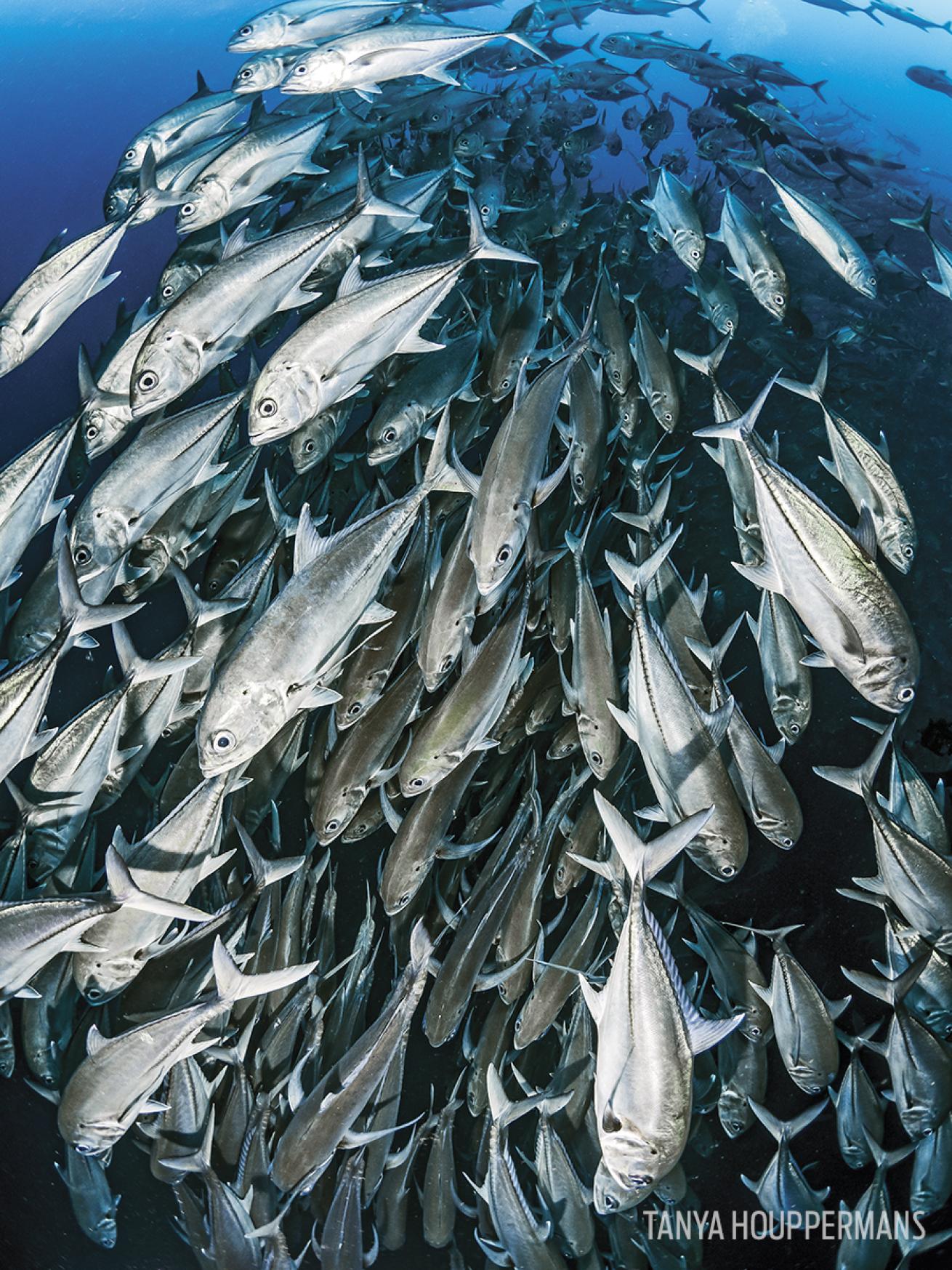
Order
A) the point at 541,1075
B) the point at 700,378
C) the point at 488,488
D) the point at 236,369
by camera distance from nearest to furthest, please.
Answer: the point at 488,488, the point at 541,1075, the point at 700,378, the point at 236,369

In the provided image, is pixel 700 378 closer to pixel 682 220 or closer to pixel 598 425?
pixel 682 220

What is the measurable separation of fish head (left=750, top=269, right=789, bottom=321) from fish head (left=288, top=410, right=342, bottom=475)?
5.24 ft

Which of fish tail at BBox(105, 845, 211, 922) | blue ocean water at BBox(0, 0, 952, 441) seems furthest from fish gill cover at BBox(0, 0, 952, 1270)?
blue ocean water at BBox(0, 0, 952, 441)

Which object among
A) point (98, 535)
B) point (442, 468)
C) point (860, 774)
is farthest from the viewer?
point (860, 774)

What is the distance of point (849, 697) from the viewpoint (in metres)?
3.41

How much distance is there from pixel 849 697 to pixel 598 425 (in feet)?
5.88

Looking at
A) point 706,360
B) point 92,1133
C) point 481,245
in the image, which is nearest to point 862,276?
point 706,360

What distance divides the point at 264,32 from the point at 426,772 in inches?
97.2

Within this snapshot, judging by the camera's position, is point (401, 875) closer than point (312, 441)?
Yes

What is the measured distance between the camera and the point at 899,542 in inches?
92.0

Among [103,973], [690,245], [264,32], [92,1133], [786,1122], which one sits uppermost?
[264,32]

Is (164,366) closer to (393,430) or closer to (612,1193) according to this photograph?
(393,430)

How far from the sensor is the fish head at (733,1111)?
2.40m

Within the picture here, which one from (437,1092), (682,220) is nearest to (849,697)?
(682,220)
